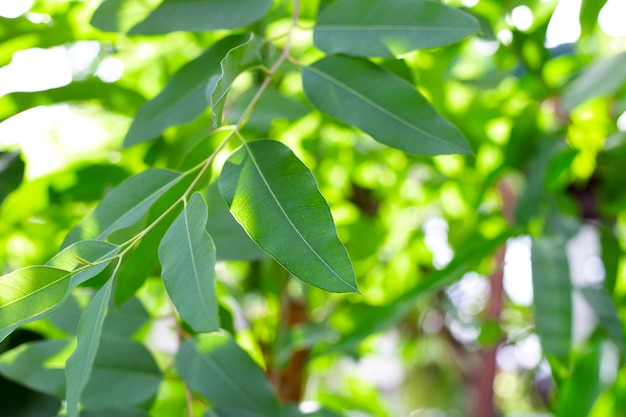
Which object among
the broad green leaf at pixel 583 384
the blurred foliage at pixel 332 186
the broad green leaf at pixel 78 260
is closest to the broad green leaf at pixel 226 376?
the blurred foliage at pixel 332 186

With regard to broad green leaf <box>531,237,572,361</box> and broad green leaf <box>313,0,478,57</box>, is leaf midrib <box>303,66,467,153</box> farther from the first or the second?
broad green leaf <box>531,237,572,361</box>

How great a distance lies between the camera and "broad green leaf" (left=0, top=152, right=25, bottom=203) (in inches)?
14.3

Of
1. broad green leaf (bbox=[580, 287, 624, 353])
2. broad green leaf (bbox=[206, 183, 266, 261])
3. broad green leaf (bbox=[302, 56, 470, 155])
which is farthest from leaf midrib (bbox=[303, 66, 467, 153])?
broad green leaf (bbox=[580, 287, 624, 353])

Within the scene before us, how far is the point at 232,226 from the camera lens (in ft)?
1.18

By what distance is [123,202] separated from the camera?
260 millimetres

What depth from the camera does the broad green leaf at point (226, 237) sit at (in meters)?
0.36

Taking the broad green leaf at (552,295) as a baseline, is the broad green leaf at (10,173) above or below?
above

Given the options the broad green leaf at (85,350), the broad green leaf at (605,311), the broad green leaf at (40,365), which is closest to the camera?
the broad green leaf at (85,350)

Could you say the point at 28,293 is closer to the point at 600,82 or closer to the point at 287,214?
the point at 287,214

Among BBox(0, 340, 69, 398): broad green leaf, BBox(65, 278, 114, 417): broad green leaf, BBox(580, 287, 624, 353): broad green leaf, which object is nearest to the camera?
BBox(65, 278, 114, 417): broad green leaf

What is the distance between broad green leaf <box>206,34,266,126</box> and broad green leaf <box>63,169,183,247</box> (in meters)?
0.05

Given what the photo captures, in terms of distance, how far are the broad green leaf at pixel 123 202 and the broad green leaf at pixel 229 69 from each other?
5cm

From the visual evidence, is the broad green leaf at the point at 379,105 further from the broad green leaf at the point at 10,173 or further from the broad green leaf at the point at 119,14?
the broad green leaf at the point at 10,173

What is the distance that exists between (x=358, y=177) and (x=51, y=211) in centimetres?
32
